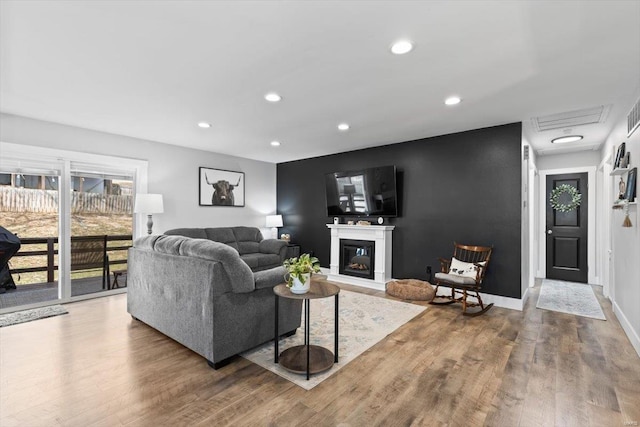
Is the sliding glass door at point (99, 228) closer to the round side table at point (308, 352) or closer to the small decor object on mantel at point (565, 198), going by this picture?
the round side table at point (308, 352)

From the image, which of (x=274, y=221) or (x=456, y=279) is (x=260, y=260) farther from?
(x=456, y=279)

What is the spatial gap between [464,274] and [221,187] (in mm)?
4638

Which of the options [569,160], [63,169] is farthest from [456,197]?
[63,169]

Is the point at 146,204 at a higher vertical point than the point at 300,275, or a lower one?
higher

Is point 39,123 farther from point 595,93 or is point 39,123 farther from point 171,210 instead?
point 595,93

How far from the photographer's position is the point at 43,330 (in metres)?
3.23

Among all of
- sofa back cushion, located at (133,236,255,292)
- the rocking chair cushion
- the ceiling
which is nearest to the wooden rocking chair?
the rocking chair cushion

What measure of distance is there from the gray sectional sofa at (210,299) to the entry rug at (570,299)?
363 centimetres

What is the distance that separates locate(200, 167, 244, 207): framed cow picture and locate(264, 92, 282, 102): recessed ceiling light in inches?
122

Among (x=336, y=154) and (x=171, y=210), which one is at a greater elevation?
(x=336, y=154)

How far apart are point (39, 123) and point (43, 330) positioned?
269 centimetres

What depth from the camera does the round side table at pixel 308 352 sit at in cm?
231

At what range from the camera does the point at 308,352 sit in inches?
88.8

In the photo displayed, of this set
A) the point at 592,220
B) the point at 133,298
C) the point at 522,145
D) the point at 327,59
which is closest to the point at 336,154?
the point at 522,145
